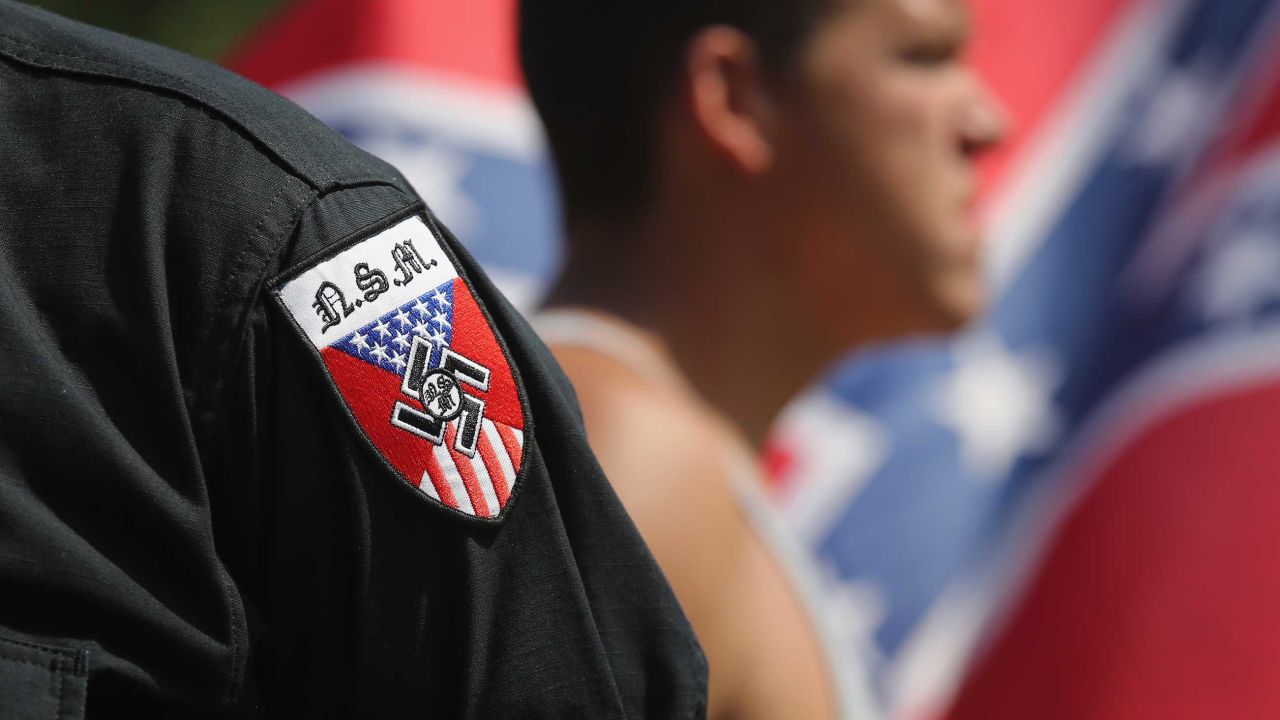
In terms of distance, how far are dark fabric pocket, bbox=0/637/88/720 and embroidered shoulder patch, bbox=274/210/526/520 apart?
0.17 metres

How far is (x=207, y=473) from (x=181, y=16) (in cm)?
602

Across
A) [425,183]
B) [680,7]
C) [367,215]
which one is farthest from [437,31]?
[367,215]

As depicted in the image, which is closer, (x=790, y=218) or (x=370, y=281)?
(x=370, y=281)

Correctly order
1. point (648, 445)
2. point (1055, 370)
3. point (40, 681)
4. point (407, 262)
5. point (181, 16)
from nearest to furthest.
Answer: point (40, 681), point (407, 262), point (648, 445), point (1055, 370), point (181, 16)

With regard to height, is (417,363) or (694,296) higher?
(417,363)

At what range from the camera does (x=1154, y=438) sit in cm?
233

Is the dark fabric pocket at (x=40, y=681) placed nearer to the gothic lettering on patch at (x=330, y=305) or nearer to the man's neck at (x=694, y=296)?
the gothic lettering on patch at (x=330, y=305)

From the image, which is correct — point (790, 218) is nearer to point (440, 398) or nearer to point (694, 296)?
point (694, 296)

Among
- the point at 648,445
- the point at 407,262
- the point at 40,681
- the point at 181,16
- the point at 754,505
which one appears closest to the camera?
the point at 40,681

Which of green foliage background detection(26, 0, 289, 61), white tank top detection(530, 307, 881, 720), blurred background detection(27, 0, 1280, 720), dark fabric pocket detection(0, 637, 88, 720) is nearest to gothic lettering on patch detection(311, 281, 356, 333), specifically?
dark fabric pocket detection(0, 637, 88, 720)

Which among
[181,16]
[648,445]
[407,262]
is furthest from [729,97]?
[181,16]

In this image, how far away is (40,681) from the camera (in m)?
0.66

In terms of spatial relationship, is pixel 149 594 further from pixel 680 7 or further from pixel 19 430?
pixel 680 7

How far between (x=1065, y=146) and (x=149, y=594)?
2.37 metres
